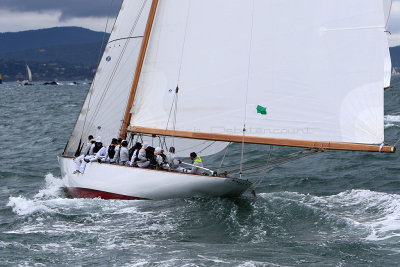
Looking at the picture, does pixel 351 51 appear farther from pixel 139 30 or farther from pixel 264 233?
pixel 139 30

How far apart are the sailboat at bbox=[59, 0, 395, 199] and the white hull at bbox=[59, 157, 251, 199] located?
0.04m

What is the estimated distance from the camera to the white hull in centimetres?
1981

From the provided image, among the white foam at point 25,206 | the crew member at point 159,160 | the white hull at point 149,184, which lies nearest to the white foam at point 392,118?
the white hull at point 149,184

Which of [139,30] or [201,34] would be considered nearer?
[201,34]

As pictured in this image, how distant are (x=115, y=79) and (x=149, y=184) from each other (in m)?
4.95

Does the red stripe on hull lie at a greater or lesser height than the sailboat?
lesser

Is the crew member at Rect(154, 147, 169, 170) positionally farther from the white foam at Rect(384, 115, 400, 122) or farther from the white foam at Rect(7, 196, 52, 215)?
the white foam at Rect(384, 115, 400, 122)

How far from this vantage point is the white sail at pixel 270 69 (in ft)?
57.3

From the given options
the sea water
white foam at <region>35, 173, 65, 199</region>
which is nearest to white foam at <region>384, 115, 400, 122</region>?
the sea water

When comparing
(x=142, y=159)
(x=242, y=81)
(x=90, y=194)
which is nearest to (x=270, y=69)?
(x=242, y=81)

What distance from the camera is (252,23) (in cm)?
1912

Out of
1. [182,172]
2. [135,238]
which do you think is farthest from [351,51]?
[135,238]

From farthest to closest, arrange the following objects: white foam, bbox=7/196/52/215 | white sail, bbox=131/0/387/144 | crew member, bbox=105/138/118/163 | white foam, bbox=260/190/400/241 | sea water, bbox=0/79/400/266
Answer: crew member, bbox=105/138/118/163, white foam, bbox=7/196/52/215, white sail, bbox=131/0/387/144, white foam, bbox=260/190/400/241, sea water, bbox=0/79/400/266

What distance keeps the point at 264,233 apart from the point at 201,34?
659 cm
